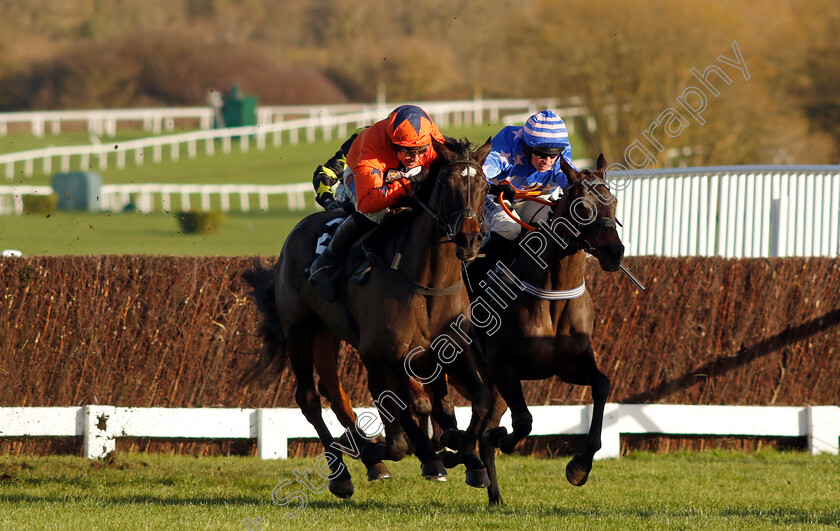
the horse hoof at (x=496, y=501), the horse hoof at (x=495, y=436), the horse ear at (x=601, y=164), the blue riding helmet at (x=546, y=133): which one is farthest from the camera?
the horse hoof at (x=496, y=501)

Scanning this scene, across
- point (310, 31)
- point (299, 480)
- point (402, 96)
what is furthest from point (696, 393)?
point (310, 31)

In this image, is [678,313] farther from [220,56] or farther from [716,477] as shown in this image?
[220,56]

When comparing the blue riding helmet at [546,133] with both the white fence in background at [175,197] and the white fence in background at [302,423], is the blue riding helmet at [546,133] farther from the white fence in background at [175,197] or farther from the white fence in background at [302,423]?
the white fence in background at [175,197]

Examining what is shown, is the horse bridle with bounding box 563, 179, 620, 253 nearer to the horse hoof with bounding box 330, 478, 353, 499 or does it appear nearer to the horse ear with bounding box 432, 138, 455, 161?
the horse ear with bounding box 432, 138, 455, 161

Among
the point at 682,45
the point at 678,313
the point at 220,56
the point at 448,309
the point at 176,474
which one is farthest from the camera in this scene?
the point at 220,56

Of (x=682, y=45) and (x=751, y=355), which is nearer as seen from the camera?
(x=751, y=355)

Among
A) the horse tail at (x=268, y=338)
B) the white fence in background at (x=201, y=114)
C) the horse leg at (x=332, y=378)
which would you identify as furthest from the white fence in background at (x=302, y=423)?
the white fence in background at (x=201, y=114)

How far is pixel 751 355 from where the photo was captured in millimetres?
8773

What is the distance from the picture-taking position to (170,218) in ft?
75.3

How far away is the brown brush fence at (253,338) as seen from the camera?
325 inches

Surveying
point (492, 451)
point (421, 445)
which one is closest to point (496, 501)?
point (492, 451)

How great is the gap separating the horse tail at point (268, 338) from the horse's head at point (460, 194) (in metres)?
2.31

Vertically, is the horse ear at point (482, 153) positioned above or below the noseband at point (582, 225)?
above

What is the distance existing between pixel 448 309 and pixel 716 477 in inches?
125
